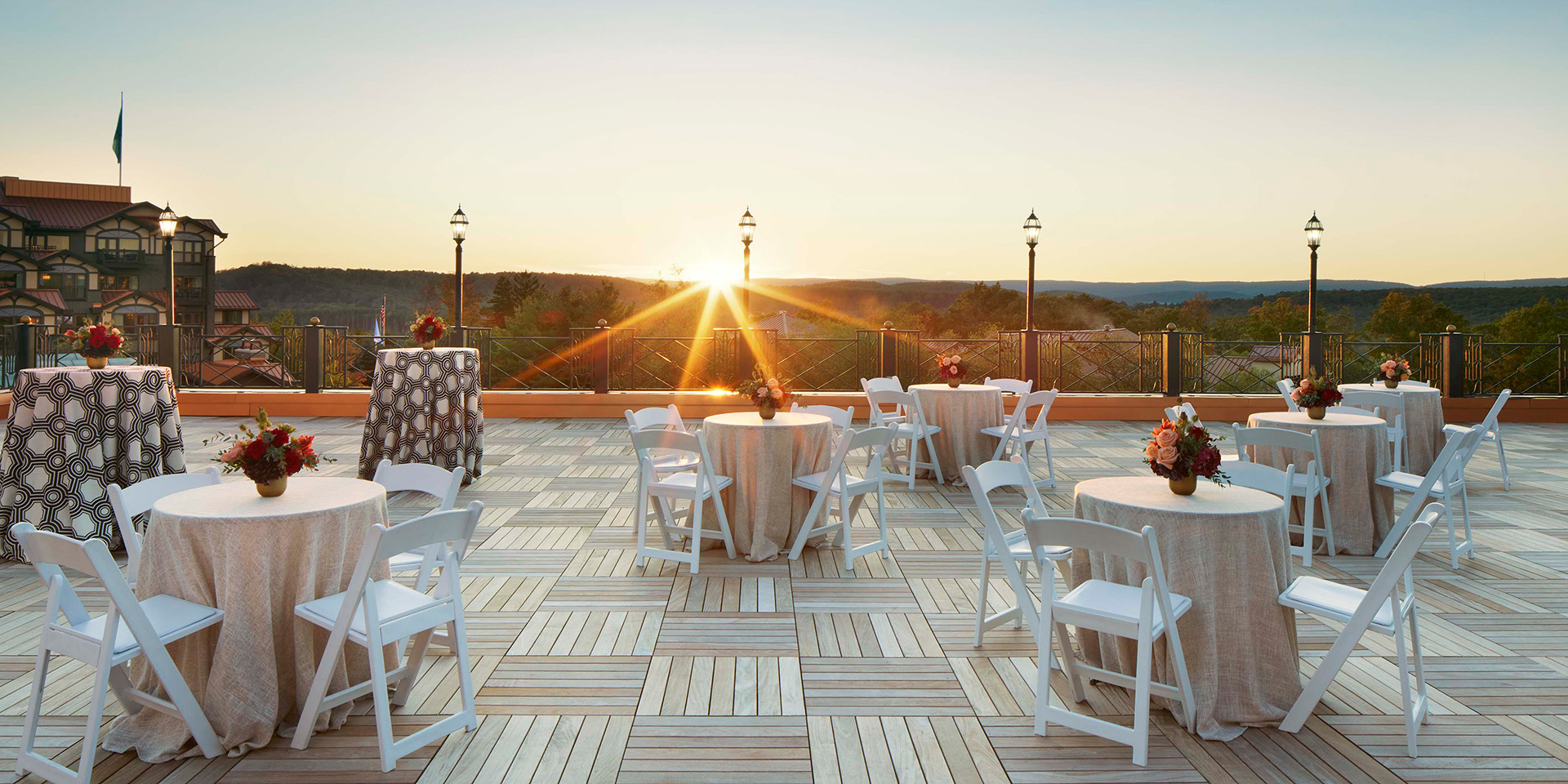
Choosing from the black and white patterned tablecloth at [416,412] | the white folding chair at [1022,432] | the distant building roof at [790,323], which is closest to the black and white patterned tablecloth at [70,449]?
the black and white patterned tablecloth at [416,412]

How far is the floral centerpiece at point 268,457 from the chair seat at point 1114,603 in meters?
2.65

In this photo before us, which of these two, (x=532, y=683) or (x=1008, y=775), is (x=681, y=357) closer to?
(x=532, y=683)

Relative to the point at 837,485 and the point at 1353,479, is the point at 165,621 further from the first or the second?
the point at 1353,479

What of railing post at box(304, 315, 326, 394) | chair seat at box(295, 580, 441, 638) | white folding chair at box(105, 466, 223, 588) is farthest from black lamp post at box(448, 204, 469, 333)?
chair seat at box(295, 580, 441, 638)

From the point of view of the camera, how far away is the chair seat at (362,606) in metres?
2.48

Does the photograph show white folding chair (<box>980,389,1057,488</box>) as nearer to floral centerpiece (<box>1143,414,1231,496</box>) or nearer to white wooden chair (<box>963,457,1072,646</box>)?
white wooden chair (<box>963,457,1072,646</box>)

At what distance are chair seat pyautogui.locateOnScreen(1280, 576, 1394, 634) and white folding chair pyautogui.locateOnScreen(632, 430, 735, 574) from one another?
2808 millimetres

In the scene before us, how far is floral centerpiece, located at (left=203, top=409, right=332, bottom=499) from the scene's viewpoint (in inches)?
111

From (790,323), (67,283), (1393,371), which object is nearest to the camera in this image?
(1393,371)

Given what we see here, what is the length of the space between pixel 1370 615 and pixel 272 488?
368 cm

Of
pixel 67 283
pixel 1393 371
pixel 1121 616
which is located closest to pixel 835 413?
pixel 1121 616

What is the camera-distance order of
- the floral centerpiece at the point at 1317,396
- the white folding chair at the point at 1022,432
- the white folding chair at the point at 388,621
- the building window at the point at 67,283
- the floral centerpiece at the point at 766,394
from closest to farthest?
the white folding chair at the point at 388,621
the floral centerpiece at the point at 766,394
the floral centerpiece at the point at 1317,396
the white folding chair at the point at 1022,432
the building window at the point at 67,283

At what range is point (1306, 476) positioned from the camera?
199 inches

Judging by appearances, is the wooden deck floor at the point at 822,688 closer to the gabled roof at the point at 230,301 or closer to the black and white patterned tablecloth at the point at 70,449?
the black and white patterned tablecloth at the point at 70,449
